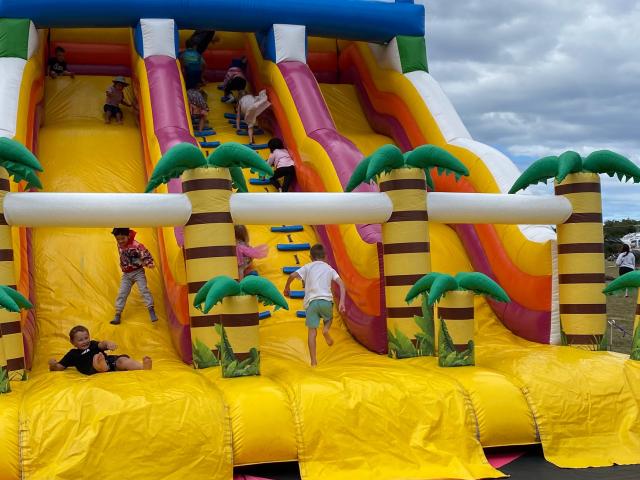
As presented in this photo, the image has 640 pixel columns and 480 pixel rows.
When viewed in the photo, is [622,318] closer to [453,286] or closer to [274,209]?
[453,286]

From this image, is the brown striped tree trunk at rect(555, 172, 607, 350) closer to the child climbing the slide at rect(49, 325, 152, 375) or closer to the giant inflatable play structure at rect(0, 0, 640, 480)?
the giant inflatable play structure at rect(0, 0, 640, 480)

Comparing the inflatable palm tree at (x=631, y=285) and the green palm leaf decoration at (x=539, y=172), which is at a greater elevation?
the green palm leaf decoration at (x=539, y=172)

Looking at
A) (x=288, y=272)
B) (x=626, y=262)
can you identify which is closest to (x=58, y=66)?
(x=288, y=272)

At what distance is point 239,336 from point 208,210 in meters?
0.80

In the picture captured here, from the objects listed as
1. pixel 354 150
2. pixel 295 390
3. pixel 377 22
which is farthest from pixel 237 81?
pixel 295 390

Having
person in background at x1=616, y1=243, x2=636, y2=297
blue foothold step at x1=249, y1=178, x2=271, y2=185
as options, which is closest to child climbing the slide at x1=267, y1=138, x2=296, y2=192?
blue foothold step at x1=249, y1=178, x2=271, y2=185

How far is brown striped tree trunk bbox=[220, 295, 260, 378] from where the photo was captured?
4.37 metres

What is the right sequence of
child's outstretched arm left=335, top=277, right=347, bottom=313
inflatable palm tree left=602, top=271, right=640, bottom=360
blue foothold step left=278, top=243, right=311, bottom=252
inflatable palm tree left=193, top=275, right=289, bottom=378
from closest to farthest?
inflatable palm tree left=193, top=275, right=289, bottom=378 → inflatable palm tree left=602, top=271, right=640, bottom=360 → child's outstretched arm left=335, top=277, right=347, bottom=313 → blue foothold step left=278, top=243, right=311, bottom=252

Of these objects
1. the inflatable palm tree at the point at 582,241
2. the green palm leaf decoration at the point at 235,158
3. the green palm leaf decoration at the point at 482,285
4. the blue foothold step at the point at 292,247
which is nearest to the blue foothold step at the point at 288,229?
the blue foothold step at the point at 292,247

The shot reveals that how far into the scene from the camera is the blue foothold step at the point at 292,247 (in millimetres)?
6273

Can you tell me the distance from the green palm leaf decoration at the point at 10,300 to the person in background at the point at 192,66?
4712mm

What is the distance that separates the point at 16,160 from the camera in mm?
4406

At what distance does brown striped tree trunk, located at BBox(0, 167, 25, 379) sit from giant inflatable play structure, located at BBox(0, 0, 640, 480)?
13 millimetres

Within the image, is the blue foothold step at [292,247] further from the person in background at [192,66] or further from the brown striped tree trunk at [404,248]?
the person in background at [192,66]
